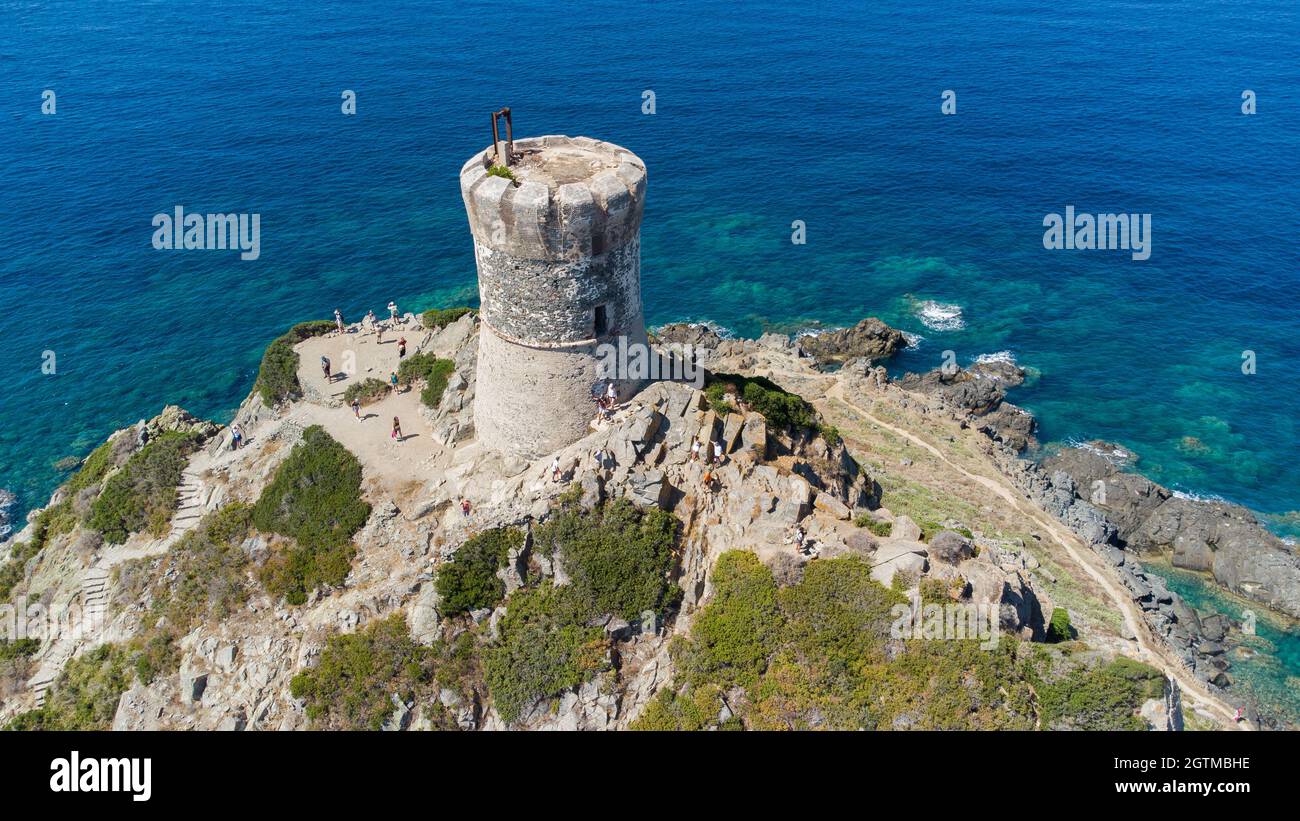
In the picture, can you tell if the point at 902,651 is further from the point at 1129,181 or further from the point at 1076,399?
the point at 1129,181

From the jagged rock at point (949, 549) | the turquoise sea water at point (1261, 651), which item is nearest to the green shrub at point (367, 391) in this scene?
the jagged rock at point (949, 549)

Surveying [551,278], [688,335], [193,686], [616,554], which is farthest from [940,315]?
[193,686]

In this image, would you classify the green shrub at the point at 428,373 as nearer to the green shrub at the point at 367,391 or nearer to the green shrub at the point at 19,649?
the green shrub at the point at 367,391

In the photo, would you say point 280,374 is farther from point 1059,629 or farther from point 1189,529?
point 1189,529

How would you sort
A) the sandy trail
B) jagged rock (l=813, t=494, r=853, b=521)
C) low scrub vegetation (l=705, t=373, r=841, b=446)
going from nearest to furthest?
jagged rock (l=813, t=494, r=853, b=521) < low scrub vegetation (l=705, t=373, r=841, b=446) < the sandy trail

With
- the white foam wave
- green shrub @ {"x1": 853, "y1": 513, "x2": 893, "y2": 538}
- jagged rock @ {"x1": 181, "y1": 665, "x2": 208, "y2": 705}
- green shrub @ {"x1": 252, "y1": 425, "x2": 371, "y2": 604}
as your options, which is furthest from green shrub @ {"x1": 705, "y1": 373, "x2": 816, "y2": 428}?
the white foam wave

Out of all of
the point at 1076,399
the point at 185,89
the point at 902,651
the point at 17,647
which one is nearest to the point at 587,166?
the point at 902,651

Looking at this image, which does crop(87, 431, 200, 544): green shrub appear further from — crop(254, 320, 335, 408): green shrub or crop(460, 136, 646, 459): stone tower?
crop(460, 136, 646, 459): stone tower
